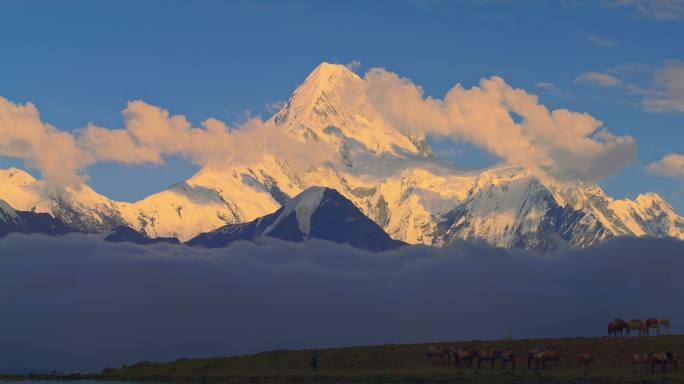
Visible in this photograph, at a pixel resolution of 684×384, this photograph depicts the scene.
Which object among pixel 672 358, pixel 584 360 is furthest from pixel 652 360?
pixel 584 360

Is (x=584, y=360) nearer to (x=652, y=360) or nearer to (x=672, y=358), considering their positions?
(x=652, y=360)

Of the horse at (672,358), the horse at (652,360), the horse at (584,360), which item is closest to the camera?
the horse at (652,360)

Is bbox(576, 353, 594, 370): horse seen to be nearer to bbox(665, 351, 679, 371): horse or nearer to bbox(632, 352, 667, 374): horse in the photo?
bbox(632, 352, 667, 374): horse

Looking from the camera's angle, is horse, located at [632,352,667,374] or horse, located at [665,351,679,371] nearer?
horse, located at [632,352,667,374]

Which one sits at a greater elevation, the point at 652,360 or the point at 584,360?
the point at 584,360

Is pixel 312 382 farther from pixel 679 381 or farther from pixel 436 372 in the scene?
pixel 679 381

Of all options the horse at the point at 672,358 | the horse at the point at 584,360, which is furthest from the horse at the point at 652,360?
the horse at the point at 584,360

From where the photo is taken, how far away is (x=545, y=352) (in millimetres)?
195125

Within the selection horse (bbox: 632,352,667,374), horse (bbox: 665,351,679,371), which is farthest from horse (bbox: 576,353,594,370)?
horse (bbox: 665,351,679,371)

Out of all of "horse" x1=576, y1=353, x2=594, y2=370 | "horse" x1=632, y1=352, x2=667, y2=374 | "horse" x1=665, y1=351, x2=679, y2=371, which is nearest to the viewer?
"horse" x1=632, y1=352, x2=667, y2=374

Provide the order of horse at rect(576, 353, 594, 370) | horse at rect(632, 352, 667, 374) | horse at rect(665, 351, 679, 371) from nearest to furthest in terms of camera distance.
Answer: horse at rect(632, 352, 667, 374) < horse at rect(665, 351, 679, 371) < horse at rect(576, 353, 594, 370)

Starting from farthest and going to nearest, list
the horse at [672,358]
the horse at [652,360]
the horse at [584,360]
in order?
the horse at [584,360], the horse at [672,358], the horse at [652,360]

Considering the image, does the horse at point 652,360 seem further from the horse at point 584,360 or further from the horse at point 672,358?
the horse at point 584,360

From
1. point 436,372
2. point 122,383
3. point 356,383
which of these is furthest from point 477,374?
point 122,383
